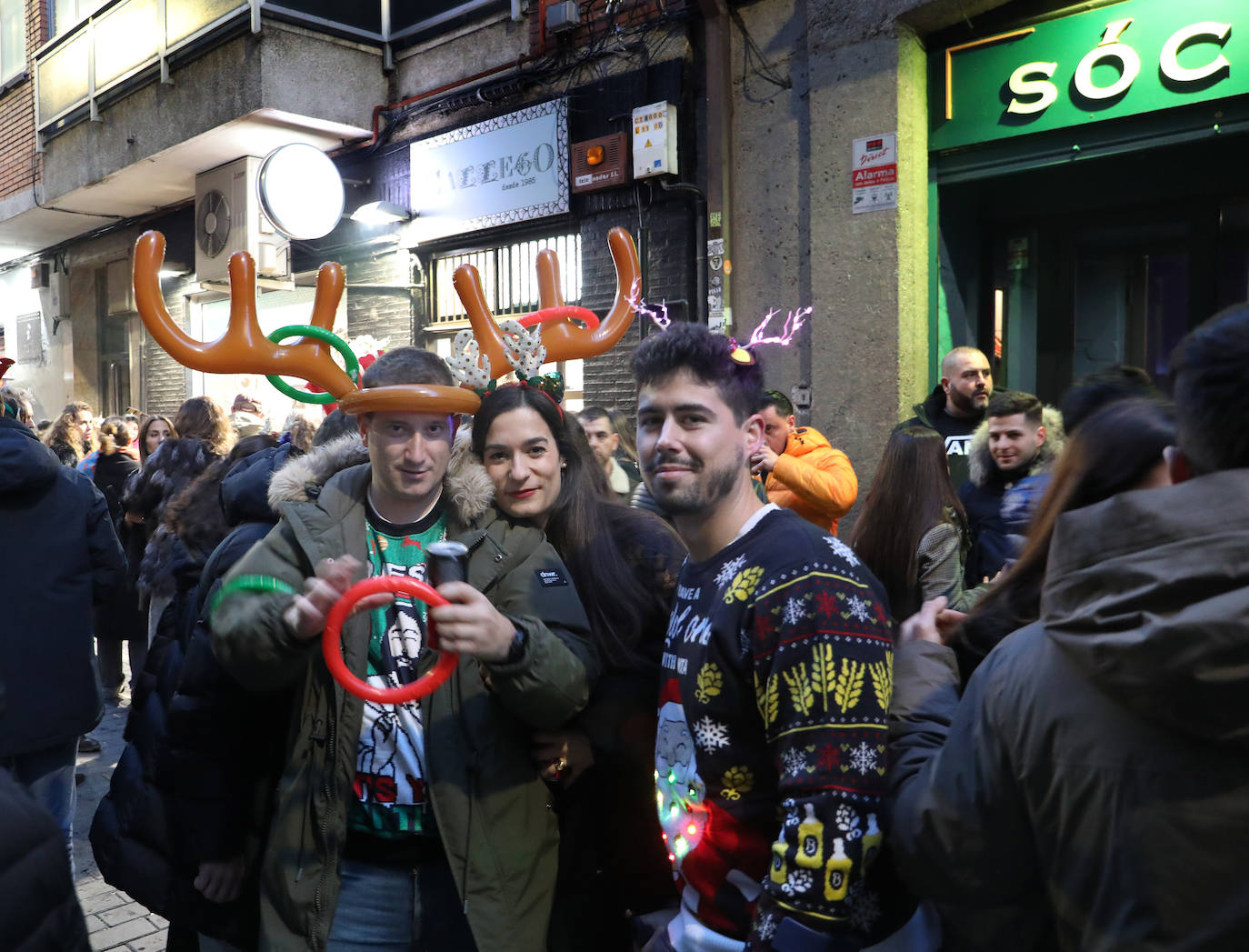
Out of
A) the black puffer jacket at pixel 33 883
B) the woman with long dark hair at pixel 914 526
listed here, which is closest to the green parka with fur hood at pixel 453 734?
the black puffer jacket at pixel 33 883

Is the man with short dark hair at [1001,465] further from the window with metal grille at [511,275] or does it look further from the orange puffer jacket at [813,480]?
the window with metal grille at [511,275]

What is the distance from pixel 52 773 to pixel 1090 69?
→ 21.8ft

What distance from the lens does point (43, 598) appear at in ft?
11.8

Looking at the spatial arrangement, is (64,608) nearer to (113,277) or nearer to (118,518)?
(118,518)

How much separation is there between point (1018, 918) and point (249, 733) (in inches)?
69.0

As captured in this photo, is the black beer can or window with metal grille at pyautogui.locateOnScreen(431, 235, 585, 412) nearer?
the black beer can

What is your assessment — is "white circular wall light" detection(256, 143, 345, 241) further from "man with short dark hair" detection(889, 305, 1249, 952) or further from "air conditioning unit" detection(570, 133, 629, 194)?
"man with short dark hair" detection(889, 305, 1249, 952)

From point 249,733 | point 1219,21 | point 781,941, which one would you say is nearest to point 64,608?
point 249,733

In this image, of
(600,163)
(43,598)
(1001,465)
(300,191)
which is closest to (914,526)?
(1001,465)

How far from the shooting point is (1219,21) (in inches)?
208

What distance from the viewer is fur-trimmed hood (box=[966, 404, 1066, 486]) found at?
4164 mm

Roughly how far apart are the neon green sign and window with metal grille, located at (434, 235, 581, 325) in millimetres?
3446

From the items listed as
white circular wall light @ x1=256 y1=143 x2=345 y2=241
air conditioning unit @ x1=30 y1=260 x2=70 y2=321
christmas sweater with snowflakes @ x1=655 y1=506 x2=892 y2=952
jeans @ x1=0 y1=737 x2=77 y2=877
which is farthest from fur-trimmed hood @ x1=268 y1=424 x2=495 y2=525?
air conditioning unit @ x1=30 y1=260 x2=70 y2=321

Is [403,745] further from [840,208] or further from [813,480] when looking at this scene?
[840,208]
